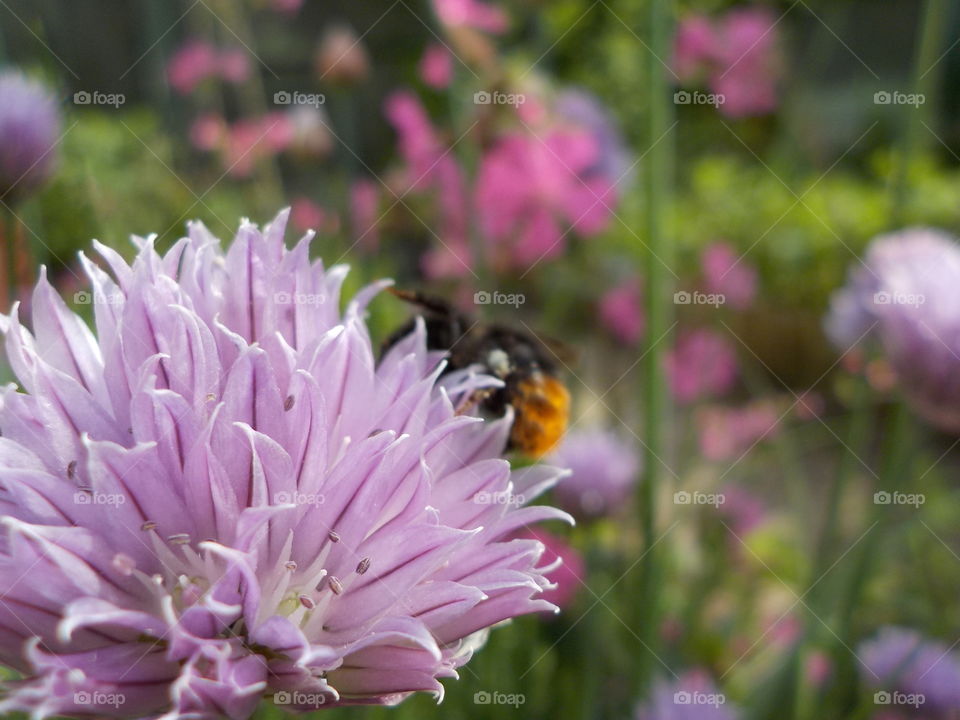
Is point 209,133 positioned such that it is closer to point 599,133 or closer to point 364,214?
point 364,214

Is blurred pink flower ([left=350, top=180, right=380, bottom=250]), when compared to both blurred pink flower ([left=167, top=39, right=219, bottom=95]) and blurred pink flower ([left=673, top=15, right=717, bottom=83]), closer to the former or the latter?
blurred pink flower ([left=167, top=39, right=219, bottom=95])

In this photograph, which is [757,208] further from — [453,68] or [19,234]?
[19,234]

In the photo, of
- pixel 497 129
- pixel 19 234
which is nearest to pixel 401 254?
pixel 497 129

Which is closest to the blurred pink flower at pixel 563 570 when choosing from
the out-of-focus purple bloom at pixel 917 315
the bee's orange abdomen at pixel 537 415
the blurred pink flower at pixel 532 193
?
the bee's orange abdomen at pixel 537 415

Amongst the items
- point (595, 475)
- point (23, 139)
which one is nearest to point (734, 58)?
point (595, 475)

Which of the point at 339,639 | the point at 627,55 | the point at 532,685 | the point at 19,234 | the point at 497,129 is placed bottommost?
the point at 532,685

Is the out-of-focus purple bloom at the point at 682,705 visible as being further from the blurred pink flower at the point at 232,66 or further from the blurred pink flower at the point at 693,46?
the blurred pink flower at the point at 232,66

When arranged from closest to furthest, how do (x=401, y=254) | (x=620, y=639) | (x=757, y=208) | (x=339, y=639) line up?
(x=339, y=639) → (x=620, y=639) → (x=401, y=254) → (x=757, y=208)
